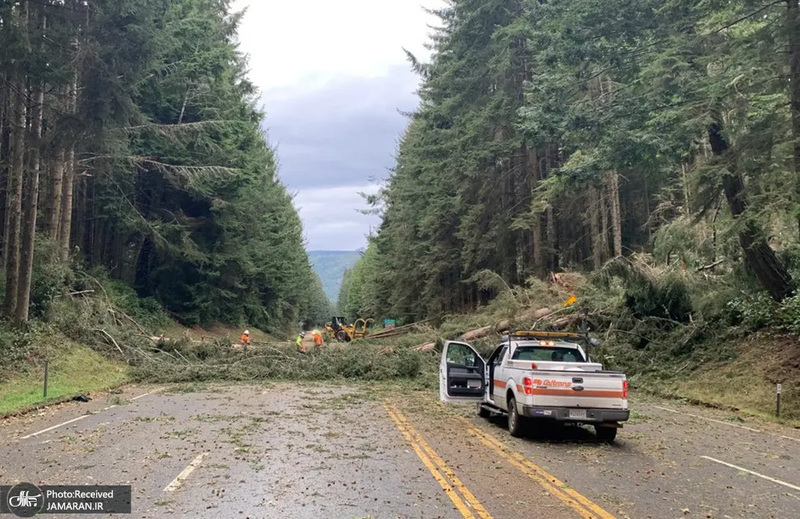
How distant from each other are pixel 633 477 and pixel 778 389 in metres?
8.12

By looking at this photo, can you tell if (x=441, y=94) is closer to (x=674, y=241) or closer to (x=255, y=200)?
(x=255, y=200)

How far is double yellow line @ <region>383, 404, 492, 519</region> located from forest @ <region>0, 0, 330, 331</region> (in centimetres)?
1460

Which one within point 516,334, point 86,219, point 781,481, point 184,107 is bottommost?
point 781,481

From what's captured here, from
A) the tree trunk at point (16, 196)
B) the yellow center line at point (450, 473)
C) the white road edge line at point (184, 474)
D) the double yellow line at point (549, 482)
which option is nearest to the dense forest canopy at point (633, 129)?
the double yellow line at point (549, 482)

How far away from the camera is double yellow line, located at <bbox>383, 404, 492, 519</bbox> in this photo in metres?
6.07

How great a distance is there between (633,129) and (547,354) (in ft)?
30.4

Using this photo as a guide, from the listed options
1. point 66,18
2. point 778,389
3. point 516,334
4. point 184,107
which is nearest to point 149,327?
point 184,107

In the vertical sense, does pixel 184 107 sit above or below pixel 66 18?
above

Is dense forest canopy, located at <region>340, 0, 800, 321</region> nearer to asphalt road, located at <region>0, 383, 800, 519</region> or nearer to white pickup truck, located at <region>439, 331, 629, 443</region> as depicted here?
white pickup truck, located at <region>439, 331, 629, 443</region>

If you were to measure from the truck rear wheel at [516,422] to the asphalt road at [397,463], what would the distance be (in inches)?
9.7

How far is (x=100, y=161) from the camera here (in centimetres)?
2527

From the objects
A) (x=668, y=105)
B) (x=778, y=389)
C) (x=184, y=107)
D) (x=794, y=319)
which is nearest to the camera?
(x=778, y=389)

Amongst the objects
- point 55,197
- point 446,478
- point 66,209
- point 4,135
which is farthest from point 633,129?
point 4,135

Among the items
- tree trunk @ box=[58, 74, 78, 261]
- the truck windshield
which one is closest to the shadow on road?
the truck windshield
